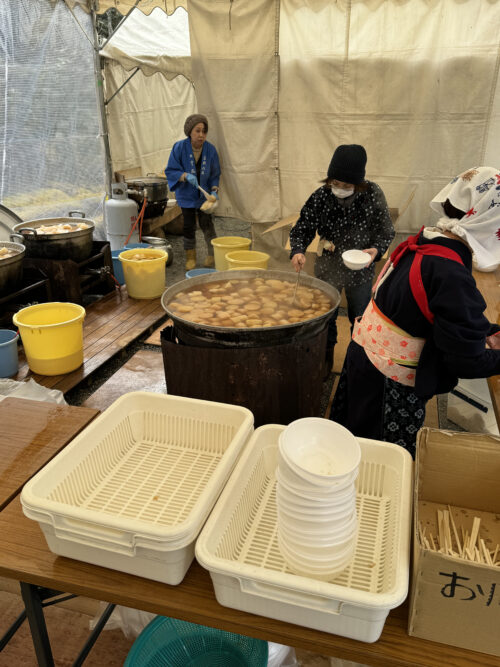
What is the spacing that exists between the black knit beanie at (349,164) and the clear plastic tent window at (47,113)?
13.7 feet

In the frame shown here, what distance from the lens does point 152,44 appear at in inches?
288

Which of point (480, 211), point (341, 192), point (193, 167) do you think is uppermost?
point (480, 211)

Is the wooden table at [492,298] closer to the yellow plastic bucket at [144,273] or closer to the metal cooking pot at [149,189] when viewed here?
the yellow plastic bucket at [144,273]

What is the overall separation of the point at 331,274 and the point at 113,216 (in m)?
3.95

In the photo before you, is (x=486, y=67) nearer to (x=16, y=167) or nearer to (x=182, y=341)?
(x=182, y=341)

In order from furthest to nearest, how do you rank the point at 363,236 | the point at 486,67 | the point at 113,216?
the point at 113,216 < the point at 486,67 < the point at 363,236

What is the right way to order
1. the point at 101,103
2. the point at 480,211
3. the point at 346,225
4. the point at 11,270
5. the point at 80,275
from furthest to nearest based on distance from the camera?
the point at 101,103, the point at 80,275, the point at 11,270, the point at 346,225, the point at 480,211

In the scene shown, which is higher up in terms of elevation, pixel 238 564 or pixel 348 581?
pixel 238 564

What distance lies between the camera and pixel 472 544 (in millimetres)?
1502

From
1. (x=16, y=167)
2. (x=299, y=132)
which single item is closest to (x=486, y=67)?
(x=299, y=132)

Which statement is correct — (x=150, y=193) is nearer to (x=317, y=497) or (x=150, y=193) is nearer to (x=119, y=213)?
(x=119, y=213)

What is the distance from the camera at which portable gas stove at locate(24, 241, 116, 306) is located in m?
4.93

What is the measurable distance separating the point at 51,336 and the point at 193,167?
12.7 ft

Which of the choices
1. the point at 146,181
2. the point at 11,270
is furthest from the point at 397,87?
the point at 11,270
